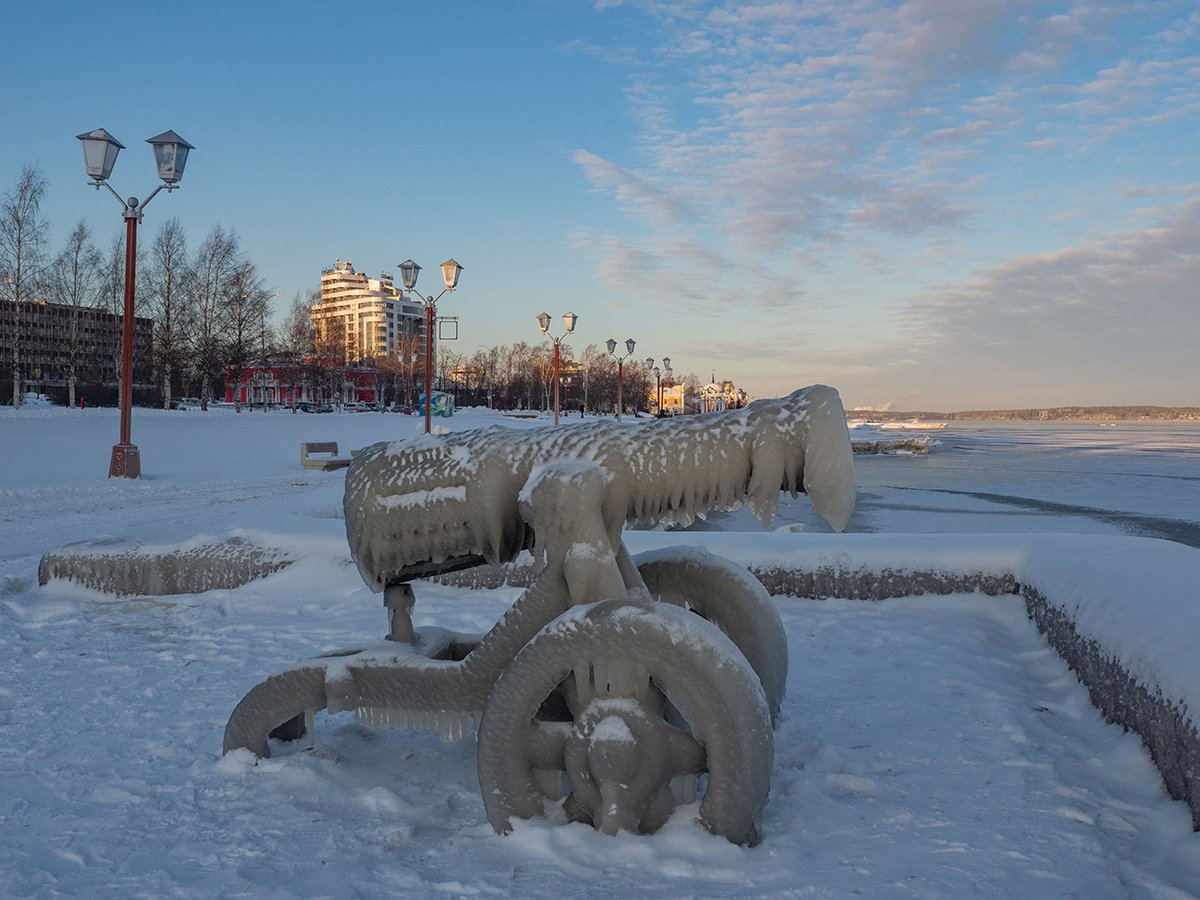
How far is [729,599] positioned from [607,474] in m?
0.89

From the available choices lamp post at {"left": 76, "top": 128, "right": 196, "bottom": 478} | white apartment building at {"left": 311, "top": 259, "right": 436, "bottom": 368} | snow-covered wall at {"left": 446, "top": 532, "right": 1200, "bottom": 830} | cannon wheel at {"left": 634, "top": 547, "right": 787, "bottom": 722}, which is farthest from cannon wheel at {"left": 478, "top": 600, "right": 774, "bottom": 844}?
white apartment building at {"left": 311, "top": 259, "right": 436, "bottom": 368}

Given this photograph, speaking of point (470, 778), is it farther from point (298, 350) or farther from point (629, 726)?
point (298, 350)

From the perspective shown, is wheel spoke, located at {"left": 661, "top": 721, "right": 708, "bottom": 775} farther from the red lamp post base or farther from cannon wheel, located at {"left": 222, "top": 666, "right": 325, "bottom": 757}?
the red lamp post base

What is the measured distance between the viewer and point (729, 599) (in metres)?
3.20

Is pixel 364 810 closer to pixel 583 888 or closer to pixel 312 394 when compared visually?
pixel 583 888

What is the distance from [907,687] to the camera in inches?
153

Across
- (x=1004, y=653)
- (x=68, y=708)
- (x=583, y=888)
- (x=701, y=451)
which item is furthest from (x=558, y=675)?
(x=1004, y=653)

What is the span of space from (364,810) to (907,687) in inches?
99.9

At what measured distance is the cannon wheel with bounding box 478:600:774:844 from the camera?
233 centimetres

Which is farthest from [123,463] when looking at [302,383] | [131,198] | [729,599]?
[302,383]

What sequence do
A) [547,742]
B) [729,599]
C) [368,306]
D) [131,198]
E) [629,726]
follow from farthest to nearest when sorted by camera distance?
[368,306] → [131,198] → [729,599] → [547,742] → [629,726]

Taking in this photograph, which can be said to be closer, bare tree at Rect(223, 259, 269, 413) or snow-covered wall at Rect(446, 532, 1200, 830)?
snow-covered wall at Rect(446, 532, 1200, 830)

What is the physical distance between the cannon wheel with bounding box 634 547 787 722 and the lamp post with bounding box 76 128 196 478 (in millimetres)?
12413

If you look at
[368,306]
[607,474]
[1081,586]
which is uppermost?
[368,306]
